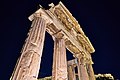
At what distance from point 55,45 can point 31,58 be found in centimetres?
432

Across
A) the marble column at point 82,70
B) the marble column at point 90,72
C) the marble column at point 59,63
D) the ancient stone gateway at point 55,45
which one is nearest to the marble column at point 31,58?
the ancient stone gateway at point 55,45

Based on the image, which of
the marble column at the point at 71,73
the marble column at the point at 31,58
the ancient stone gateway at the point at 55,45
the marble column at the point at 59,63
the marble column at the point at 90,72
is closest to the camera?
the marble column at the point at 31,58

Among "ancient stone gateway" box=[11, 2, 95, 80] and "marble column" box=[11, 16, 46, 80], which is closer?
"marble column" box=[11, 16, 46, 80]

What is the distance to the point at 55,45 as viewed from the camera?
1110 centimetres

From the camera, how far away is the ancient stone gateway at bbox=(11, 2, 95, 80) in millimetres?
6698

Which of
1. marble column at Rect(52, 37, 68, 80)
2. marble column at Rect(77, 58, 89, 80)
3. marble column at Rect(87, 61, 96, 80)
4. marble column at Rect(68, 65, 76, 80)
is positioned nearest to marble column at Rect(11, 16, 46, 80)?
marble column at Rect(52, 37, 68, 80)

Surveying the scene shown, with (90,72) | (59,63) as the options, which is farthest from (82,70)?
(59,63)

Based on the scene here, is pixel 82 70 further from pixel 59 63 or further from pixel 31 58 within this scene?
pixel 31 58

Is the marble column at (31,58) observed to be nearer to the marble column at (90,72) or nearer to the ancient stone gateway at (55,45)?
the ancient stone gateway at (55,45)

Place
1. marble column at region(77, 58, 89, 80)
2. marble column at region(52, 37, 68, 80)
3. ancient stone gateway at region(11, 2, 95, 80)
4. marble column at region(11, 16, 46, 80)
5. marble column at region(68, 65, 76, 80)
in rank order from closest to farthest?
marble column at region(11, 16, 46, 80)
ancient stone gateway at region(11, 2, 95, 80)
marble column at region(52, 37, 68, 80)
marble column at region(77, 58, 89, 80)
marble column at region(68, 65, 76, 80)

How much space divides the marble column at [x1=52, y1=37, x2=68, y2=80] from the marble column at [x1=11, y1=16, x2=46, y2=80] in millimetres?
1902

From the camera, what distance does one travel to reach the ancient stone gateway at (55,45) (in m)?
6.70

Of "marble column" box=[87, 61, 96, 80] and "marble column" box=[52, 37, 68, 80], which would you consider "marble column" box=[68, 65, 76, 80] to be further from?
"marble column" box=[52, 37, 68, 80]

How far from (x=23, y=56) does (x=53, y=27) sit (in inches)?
187
